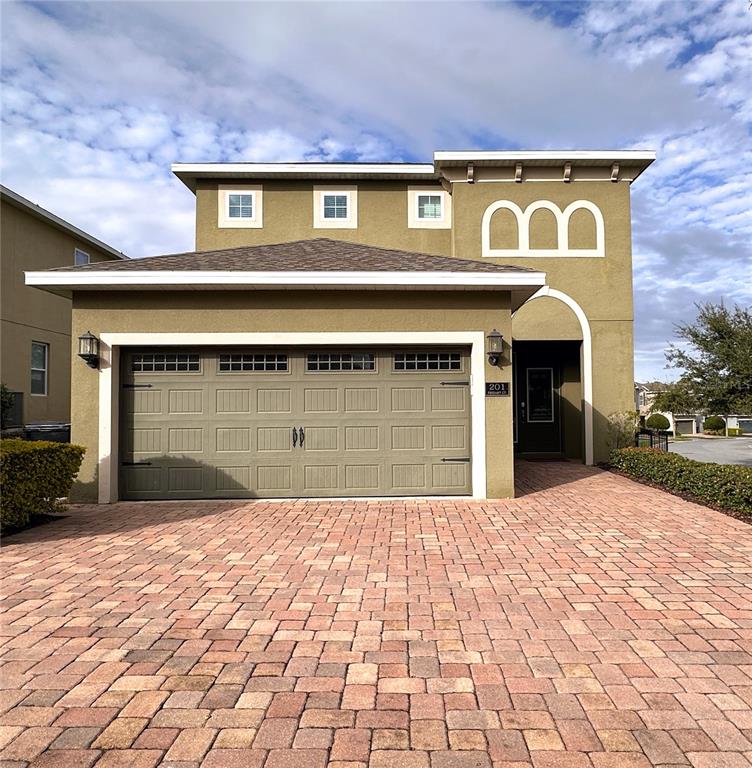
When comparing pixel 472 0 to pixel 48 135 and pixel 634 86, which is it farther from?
pixel 48 135

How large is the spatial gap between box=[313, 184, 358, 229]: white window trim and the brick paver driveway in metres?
9.85

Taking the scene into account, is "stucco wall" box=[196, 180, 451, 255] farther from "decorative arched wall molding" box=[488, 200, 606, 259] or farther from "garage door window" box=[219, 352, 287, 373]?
"garage door window" box=[219, 352, 287, 373]

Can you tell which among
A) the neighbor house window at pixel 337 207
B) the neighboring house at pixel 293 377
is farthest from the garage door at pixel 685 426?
the neighboring house at pixel 293 377

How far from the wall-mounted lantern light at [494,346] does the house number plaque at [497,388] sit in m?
0.33

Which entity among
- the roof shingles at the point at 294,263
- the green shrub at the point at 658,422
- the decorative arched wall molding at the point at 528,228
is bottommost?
the green shrub at the point at 658,422

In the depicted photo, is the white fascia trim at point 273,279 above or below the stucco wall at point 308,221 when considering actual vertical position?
below

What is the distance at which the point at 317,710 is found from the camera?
8.66 ft

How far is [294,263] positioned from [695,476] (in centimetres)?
740

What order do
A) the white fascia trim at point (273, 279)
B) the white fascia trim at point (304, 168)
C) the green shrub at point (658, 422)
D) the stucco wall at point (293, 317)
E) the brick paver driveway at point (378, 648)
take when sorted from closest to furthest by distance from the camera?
the brick paver driveway at point (378, 648)
the white fascia trim at point (273, 279)
the stucco wall at point (293, 317)
the white fascia trim at point (304, 168)
the green shrub at point (658, 422)

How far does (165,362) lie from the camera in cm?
819

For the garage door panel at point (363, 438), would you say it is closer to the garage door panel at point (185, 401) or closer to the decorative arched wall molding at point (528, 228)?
the garage door panel at point (185, 401)

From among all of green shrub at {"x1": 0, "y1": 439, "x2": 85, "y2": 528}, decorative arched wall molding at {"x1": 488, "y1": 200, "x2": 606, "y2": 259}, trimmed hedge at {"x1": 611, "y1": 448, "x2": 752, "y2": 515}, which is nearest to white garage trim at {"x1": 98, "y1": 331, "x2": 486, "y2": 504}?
green shrub at {"x1": 0, "y1": 439, "x2": 85, "y2": 528}

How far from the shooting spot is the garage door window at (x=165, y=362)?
8164 mm

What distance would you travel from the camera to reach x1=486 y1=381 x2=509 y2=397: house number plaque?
8.07 meters
